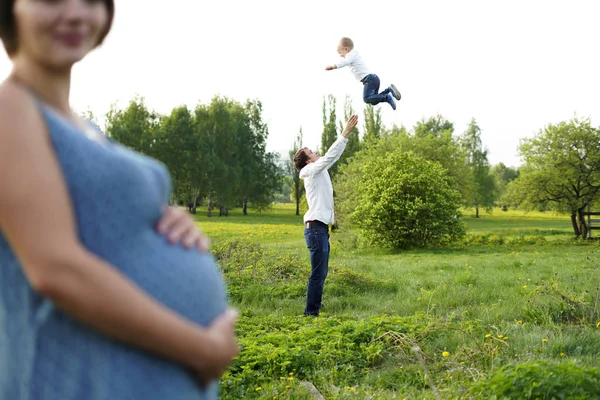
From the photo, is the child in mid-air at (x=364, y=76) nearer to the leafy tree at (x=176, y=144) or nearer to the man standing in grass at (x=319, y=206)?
the man standing in grass at (x=319, y=206)

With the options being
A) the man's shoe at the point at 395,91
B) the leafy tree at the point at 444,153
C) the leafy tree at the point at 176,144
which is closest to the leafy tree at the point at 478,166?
the leafy tree at the point at 444,153

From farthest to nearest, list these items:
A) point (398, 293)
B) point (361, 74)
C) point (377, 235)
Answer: point (377, 235), point (361, 74), point (398, 293)

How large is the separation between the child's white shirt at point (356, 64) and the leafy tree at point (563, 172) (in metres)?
18.1

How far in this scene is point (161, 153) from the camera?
4584 centimetres

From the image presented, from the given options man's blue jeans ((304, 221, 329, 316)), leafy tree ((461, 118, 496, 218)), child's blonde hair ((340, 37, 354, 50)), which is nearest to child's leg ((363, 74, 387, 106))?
child's blonde hair ((340, 37, 354, 50))

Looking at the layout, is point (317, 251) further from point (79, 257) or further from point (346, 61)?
point (79, 257)

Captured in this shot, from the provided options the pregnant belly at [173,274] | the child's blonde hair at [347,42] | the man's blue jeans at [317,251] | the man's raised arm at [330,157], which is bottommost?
the man's blue jeans at [317,251]

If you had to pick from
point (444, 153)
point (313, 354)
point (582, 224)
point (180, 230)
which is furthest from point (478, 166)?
point (180, 230)

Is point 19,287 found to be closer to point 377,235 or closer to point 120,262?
point 120,262

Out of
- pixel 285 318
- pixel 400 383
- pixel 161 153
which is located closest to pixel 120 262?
pixel 400 383

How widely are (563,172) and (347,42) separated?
733 inches

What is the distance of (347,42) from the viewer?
33.4 feet

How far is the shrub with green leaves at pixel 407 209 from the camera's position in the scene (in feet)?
65.6

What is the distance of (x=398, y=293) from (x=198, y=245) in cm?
838
